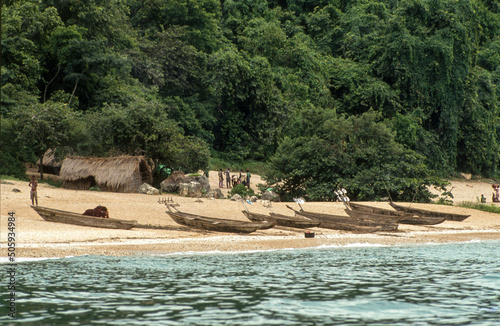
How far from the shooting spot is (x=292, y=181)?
29484mm

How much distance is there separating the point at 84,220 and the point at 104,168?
30.7ft

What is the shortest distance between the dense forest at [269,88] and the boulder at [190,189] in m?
2.85

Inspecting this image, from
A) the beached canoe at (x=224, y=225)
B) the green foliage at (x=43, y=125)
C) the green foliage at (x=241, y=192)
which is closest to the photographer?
the beached canoe at (x=224, y=225)

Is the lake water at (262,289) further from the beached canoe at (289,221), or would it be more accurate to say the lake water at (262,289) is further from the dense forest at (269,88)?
the dense forest at (269,88)

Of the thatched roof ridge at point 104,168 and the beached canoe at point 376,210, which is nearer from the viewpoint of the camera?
the beached canoe at point 376,210

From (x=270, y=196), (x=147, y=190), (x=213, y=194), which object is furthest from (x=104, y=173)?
(x=270, y=196)

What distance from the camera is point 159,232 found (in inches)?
719

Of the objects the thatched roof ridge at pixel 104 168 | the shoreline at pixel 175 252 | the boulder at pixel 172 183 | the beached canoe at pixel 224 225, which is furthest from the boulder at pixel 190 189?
the shoreline at pixel 175 252

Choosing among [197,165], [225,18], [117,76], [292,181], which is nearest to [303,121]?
[292,181]

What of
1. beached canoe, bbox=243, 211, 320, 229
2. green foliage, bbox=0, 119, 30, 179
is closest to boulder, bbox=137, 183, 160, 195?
green foliage, bbox=0, 119, 30, 179

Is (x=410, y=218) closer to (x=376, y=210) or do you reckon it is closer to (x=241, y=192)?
(x=376, y=210)

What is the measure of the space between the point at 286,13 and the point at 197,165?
30838 mm

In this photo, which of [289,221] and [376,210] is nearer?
[289,221]

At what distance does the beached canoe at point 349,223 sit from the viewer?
20.6 meters
